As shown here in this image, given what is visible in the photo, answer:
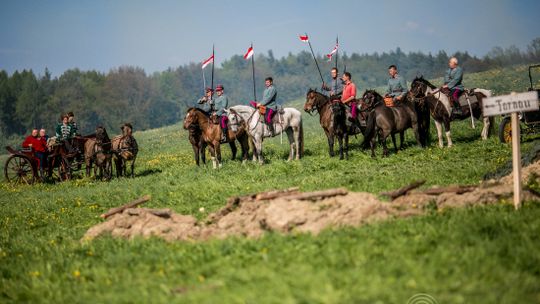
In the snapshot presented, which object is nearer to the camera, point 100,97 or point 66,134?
point 66,134

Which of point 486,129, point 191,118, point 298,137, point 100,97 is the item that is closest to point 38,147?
point 191,118

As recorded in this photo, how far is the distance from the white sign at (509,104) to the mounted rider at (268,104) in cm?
1219

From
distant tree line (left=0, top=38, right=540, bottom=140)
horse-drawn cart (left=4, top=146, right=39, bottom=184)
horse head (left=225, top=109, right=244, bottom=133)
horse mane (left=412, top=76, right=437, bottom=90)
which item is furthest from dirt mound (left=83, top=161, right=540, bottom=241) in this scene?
distant tree line (left=0, top=38, right=540, bottom=140)

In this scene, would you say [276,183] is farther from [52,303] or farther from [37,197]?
[37,197]

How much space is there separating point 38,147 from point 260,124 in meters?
12.2

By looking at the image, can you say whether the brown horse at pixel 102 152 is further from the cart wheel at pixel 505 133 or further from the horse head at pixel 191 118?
the cart wheel at pixel 505 133

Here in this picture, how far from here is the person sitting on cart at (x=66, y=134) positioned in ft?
75.9

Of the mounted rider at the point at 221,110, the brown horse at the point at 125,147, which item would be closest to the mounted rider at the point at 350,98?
the mounted rider at the point at 221,110

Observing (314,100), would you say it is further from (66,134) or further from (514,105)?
(66,134)

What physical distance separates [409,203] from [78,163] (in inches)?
756

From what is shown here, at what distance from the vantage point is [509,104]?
27.3 feet

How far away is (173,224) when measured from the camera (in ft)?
31.5

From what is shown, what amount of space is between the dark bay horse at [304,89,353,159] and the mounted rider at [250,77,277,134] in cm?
166

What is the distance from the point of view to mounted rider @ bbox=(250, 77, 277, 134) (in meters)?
19.8
